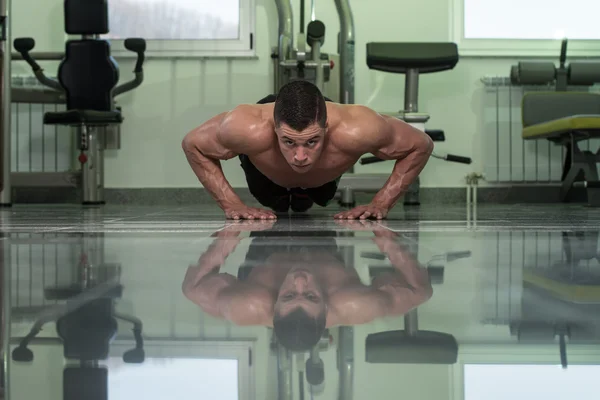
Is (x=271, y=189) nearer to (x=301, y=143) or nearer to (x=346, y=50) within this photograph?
(x=301, y=143)

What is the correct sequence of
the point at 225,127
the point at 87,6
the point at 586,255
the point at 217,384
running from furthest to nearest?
the point at 87,6 < the point at 225,127 < the point at 586,255 < the point at 217,384

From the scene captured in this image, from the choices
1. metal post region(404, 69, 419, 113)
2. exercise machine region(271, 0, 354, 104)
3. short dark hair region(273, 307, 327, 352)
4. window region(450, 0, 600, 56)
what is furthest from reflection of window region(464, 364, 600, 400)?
window region(450, 0, 600, 56)

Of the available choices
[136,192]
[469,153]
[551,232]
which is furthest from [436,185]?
[551,232]

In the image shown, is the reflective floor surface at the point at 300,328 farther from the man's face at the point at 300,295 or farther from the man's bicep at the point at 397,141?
the man's bicep at the point at 397,141

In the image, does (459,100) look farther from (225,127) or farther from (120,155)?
(225,127)

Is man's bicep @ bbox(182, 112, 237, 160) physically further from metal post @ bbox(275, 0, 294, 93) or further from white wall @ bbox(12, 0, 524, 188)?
white wall @ bbox(12, 0, 524, 188)

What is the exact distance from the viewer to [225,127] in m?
2.69

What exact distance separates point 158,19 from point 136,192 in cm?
145

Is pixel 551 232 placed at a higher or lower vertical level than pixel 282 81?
lower

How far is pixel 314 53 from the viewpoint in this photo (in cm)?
482

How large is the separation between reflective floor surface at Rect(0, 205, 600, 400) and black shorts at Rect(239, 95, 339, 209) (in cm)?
202

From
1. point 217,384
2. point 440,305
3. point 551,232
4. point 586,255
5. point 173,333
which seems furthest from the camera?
point 551,232

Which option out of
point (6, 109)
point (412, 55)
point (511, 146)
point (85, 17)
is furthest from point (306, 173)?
point (511, 146)

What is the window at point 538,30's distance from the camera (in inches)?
232
